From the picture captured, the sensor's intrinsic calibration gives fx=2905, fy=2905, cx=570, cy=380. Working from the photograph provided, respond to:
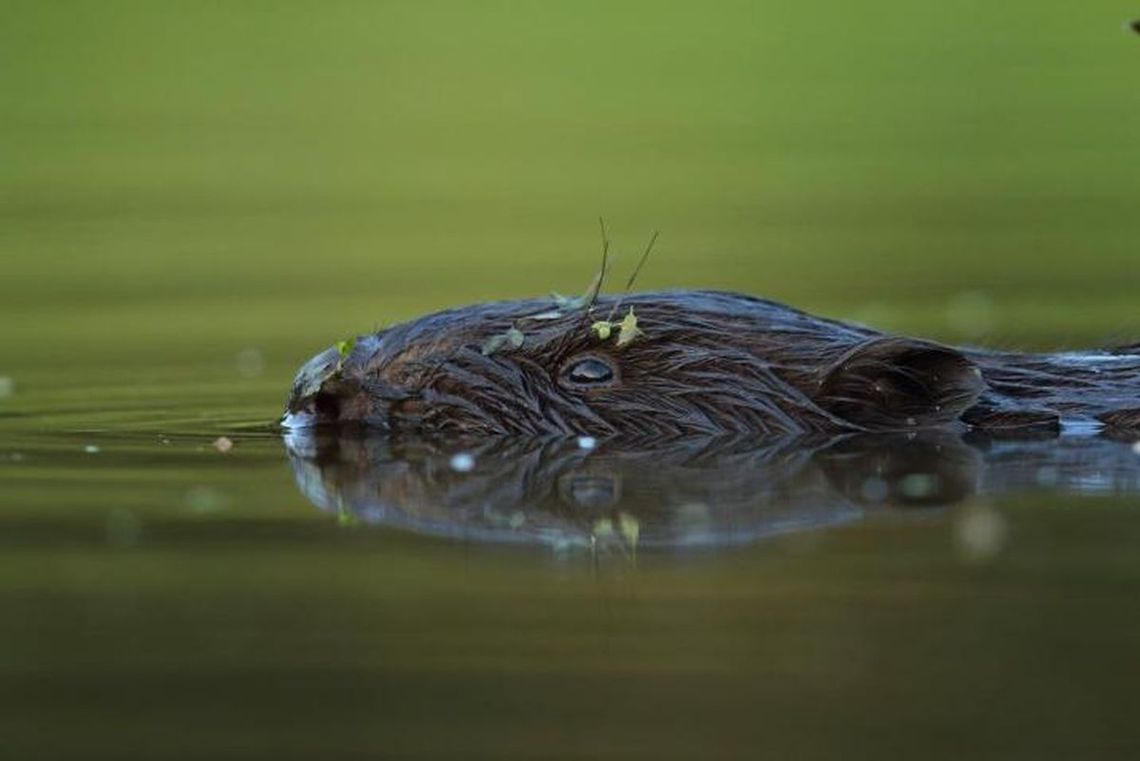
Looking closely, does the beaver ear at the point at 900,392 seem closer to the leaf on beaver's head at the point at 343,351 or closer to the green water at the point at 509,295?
the green water at the point at 509,295

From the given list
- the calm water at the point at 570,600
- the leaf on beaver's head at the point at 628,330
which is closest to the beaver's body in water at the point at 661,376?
the leaf on beaver's head at the point at 628,330

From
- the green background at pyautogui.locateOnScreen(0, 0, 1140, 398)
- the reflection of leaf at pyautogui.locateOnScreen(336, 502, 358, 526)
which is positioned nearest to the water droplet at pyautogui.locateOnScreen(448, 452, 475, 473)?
the reflection of leaf at pyautogui.locateOnScreen(336, 502, 358, 526)

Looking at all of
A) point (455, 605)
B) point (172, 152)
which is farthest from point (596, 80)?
point (455, 605)

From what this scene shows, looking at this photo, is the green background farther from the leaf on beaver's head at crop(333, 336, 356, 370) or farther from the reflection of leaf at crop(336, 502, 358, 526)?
the reflection of leaf at crop(336, 502, 358, 526)

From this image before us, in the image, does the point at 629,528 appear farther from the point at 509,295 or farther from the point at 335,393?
the point at 509,295

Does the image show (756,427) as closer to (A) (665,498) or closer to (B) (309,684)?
(A) (665,498)

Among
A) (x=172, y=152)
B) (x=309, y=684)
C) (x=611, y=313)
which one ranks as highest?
(x=172, y=152)
